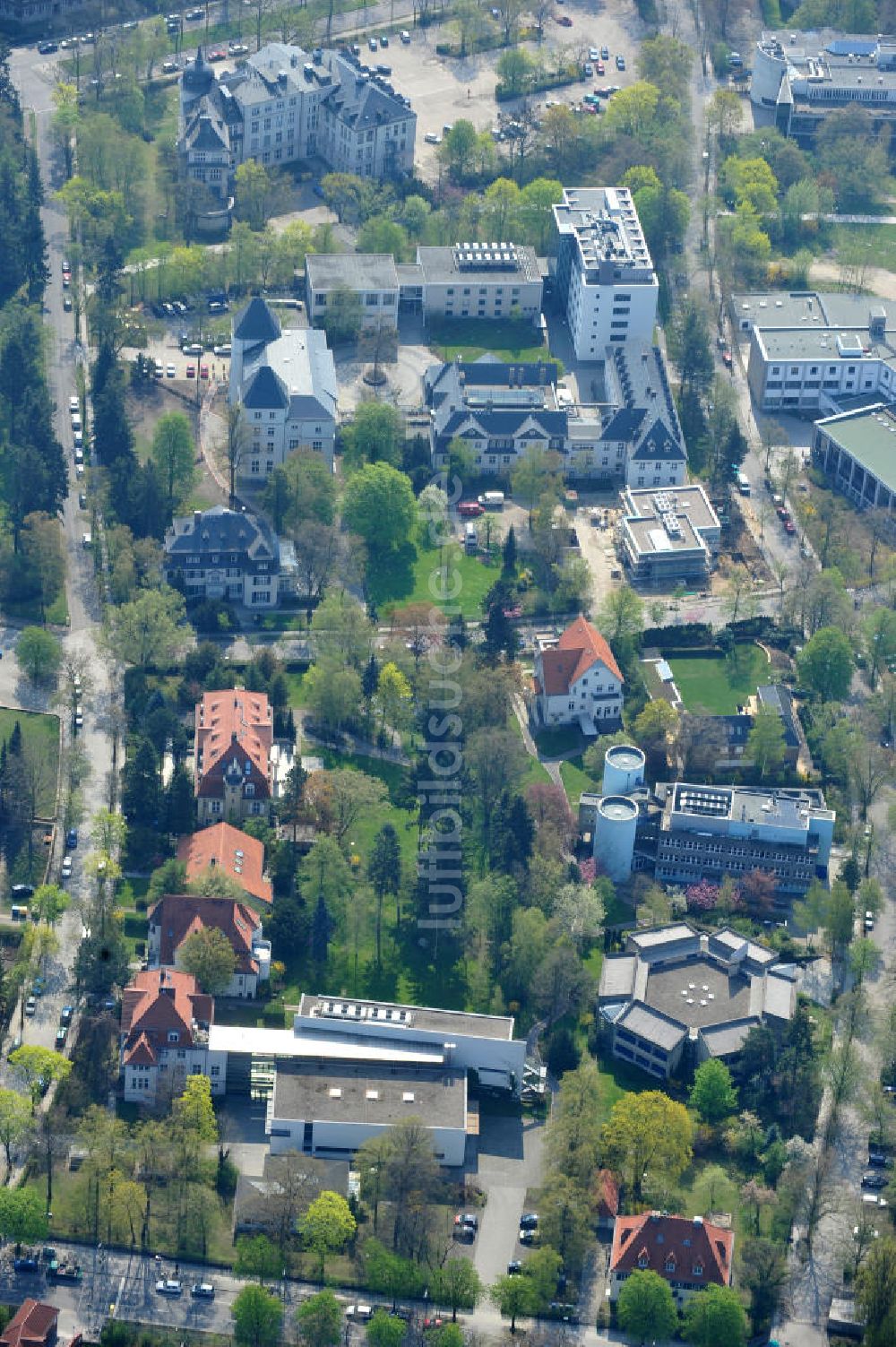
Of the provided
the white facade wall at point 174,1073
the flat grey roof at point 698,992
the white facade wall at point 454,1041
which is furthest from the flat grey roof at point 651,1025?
the white facade wall at point 174,1073

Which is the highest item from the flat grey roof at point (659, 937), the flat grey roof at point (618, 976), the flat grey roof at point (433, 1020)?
the flat grey roof at point (433, 1020)

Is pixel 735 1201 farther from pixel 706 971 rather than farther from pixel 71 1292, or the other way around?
pixel 71 1292

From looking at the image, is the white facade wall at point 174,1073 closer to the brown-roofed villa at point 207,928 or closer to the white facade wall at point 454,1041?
the white facade wall at point 454,1041

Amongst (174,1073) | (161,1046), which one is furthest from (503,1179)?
(161,1046)

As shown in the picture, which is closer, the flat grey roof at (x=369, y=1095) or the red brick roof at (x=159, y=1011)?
the flat grey roof at (x=369, y=1095)

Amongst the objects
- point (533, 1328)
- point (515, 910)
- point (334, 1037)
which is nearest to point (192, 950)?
point (334, 1037)

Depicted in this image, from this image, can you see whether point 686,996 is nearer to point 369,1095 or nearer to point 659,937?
point 659,937
